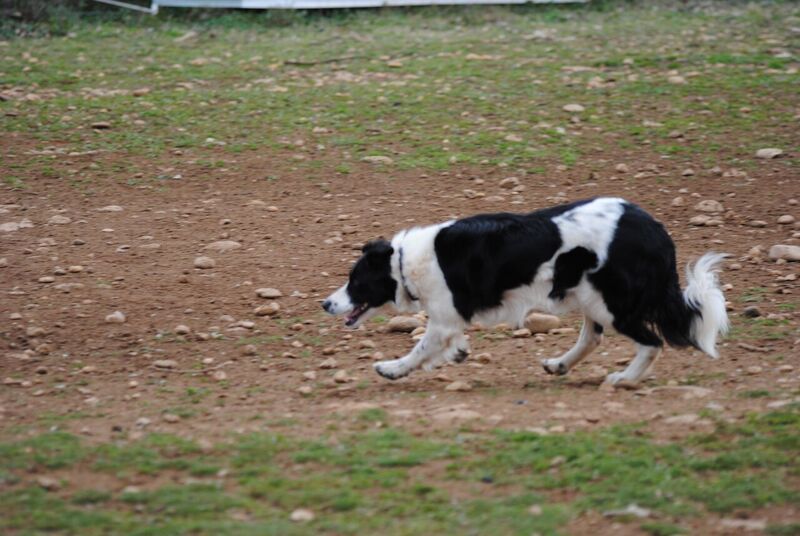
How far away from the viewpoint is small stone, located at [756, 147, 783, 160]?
988 centimetres

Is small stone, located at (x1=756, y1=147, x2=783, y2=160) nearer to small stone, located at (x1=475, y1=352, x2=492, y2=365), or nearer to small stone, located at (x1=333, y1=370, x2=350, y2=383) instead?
small stone, located at (x1=475, y1=352, x2=492, y2=365)

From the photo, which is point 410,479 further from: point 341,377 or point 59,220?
point 59,220

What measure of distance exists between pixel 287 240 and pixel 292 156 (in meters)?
1.81

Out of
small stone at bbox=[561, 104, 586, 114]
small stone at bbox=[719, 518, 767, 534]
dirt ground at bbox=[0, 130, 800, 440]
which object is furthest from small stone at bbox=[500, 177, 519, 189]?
small stone at bbox=[719, 518, 767, 534]

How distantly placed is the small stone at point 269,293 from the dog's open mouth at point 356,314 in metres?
1.04

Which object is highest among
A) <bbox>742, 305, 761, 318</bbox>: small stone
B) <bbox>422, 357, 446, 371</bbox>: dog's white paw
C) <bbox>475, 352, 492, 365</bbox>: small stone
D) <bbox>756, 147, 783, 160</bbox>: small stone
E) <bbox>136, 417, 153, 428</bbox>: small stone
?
<bbox>756, 147, 783, 160</bbox>: small stone

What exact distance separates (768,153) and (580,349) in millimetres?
4374

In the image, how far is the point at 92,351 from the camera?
22.5 ft

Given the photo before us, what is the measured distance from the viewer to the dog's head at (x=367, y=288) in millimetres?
6547

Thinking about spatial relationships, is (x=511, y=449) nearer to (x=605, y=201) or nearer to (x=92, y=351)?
(x=605, y=201)

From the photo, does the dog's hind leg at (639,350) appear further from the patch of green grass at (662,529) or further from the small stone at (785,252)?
the small stone at (785,252)

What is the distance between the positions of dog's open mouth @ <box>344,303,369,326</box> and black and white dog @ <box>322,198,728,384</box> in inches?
8.0

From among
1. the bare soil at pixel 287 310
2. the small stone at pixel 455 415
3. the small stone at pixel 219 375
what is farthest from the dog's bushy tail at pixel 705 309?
the small stone at pixel 219 375

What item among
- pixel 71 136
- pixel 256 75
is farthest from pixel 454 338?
pixel 256 75
